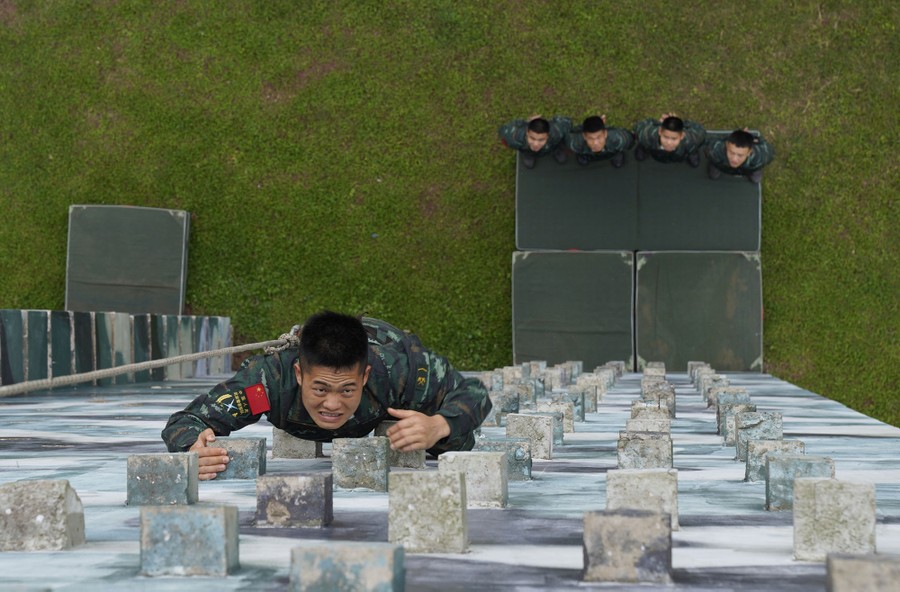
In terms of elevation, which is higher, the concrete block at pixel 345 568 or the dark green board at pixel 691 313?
the dark green board at pixel 691 313

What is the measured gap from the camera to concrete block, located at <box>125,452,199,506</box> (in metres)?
3.35

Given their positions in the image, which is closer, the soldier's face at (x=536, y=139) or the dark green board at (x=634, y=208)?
the soldier's face at (x=536, y=139)

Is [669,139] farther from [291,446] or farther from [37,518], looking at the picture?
[37,518]

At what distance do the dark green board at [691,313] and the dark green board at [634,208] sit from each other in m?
0.23

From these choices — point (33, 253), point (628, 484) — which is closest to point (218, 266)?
point (33, 253)

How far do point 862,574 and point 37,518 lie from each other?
1739 mm

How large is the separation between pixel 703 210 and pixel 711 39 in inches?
92.4

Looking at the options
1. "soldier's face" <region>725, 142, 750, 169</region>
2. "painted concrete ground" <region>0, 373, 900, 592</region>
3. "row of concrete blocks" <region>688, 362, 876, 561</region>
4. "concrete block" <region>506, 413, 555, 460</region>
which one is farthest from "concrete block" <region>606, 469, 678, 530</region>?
"soldier's face" <region>725, 142, 750, 169</region>

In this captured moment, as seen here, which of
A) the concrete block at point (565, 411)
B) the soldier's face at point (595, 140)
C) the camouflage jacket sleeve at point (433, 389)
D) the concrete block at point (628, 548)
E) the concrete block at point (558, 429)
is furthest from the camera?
the soldier's face at point (595, 140)

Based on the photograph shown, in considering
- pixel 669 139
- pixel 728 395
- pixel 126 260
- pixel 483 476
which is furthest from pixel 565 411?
pixel 126 260

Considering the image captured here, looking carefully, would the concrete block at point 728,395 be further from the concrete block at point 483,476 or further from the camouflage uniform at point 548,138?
the camouflage uniform at point 548,138

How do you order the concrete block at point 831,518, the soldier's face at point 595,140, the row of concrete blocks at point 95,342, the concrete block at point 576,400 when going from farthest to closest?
the soldier's face at point 595,140, the row of concrete blocks at point 95,342, the concrete block at point 576,400, the concrete block at point 831,518

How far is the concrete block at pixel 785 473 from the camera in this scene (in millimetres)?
3328

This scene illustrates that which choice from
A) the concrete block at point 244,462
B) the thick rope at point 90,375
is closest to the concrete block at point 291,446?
the thick rope at point 90,375
